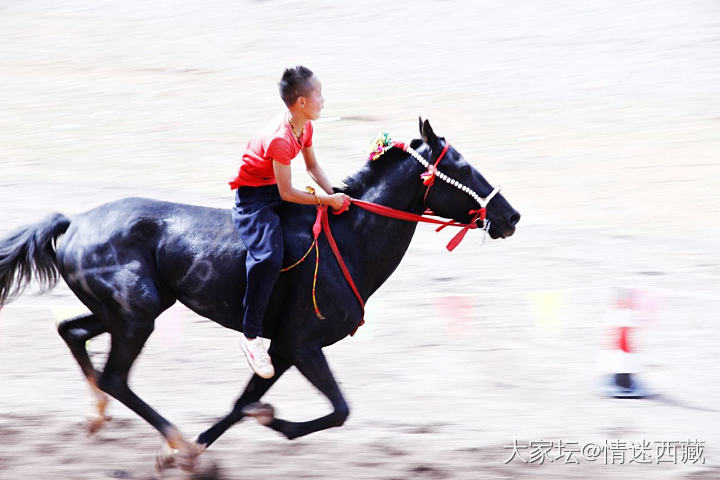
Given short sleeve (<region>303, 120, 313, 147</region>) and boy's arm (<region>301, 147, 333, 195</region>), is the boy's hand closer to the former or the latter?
boy's arm (<region>301, 147, 333, 195</region>)

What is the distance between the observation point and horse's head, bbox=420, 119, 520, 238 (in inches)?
242

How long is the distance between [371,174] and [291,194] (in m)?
0.62

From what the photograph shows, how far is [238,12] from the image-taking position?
24.2 meters

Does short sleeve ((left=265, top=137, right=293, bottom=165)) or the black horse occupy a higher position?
short sleeve ((left=265, top=137, right=293, bottom=165))

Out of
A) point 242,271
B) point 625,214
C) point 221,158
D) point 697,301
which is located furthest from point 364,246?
point 221,158

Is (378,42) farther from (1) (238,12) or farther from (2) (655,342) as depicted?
(2) (655,342)

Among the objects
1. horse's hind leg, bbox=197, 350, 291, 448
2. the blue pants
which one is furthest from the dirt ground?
the blue pants

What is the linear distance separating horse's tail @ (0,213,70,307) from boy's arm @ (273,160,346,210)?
147 centimetres

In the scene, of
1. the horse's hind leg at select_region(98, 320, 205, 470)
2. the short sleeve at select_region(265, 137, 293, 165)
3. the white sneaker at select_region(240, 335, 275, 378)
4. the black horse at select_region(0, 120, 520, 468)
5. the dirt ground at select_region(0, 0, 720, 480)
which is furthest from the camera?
the dirt ground at select_region(0, 0, 720, 480)

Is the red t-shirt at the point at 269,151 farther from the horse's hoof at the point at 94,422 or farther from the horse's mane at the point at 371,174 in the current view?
the horse's hoof at the point at 94,422

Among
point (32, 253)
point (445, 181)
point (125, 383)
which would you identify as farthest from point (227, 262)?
point (445, 181)

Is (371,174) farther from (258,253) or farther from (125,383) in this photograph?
(125,383)

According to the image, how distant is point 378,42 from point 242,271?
16.3m

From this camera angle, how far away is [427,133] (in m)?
6.14
